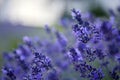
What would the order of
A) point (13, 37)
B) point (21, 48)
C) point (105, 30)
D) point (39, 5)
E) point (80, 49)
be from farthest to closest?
point (39, 5)
point (13, 37)
point (21, 48)
point (105, 30)
point (80, 49)

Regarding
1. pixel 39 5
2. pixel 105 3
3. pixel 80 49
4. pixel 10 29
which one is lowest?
pixel 80 49

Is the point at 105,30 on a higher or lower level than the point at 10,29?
lower

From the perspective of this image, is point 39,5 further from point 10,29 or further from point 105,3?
point 10,29

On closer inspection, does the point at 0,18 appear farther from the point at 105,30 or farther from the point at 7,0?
the point at 105,30

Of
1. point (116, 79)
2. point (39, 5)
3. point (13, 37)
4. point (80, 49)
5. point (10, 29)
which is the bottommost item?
point (116, 79)

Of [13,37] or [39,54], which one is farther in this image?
[13,37]

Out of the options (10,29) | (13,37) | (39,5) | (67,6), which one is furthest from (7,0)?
(13,37)

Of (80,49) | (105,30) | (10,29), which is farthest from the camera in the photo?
(10,29)

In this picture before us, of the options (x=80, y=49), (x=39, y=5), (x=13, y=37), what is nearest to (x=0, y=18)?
(x=39, y=5)

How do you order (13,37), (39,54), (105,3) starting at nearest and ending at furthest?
(39,54) < (13,37) < (105,3)
